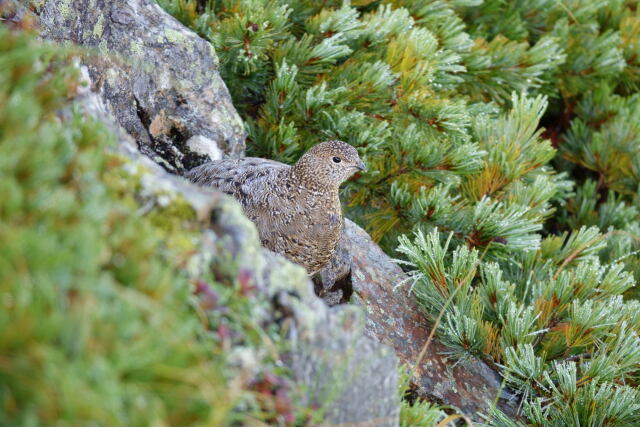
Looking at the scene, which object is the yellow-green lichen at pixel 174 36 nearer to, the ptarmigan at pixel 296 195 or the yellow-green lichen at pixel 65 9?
the yellow-green lichen at pixel 65 9

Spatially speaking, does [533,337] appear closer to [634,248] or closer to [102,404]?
[634,248]

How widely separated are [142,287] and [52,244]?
0.15 metres

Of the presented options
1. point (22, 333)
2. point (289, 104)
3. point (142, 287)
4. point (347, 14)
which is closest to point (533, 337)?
point (289, 104)

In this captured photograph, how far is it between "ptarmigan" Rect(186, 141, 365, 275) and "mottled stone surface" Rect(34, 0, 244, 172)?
17 cm

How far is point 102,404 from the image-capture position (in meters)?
0.86

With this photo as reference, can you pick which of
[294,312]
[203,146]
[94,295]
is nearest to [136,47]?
[203,146]

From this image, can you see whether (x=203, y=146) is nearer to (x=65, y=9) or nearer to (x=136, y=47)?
(x=136, y=47)

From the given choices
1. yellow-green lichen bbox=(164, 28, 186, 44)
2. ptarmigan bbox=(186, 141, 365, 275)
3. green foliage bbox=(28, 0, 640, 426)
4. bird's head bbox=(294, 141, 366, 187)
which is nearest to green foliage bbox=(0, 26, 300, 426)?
green foliage bbox=(28, 0, 640, 426)

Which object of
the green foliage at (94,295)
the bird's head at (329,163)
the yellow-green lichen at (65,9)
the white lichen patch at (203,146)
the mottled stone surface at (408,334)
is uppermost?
the green foliage at (94,295)

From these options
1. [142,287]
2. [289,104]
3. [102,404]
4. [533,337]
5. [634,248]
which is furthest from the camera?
[634,248]

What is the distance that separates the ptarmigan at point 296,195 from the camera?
2.52 meters

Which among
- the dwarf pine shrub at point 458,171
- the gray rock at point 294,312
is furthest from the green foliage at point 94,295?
the dwarf pine shrub at point 458,171

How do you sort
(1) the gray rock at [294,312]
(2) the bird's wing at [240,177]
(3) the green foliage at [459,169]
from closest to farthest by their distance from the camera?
(1) the gray rock at [294,312], (3) the green foliage at [459,169], (2) the bird's wing at [240,177]

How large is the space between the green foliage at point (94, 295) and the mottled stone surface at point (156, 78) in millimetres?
1438
